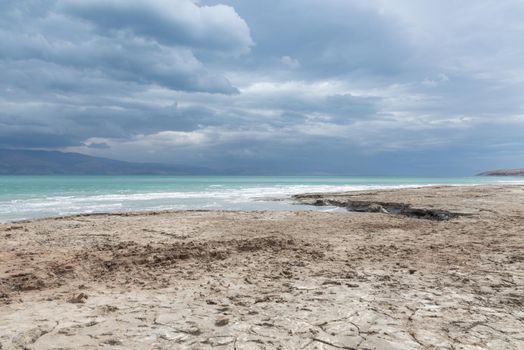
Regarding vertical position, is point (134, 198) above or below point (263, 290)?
above

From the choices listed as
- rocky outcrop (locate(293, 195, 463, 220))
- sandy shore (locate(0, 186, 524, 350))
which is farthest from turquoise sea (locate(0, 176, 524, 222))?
sandy shore (locate(0, 186, 524, 350))

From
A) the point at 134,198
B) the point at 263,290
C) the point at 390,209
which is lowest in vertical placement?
the point at 390,209

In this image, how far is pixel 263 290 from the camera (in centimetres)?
579

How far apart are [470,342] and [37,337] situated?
14.9ft

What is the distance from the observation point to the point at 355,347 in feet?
→ 12.7

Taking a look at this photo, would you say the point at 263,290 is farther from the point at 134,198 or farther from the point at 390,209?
the point at 134,198

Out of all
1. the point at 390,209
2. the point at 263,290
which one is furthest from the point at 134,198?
the point at 263,290

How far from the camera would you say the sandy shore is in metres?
4.10

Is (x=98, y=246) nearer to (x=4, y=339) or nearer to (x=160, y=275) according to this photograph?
(x=160, y=275)

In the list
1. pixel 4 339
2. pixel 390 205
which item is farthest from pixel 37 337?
pixel 390 205

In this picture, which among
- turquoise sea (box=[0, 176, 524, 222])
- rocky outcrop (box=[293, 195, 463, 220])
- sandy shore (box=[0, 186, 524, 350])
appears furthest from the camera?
turquoise sea (box=[0, 176, 524, 222])

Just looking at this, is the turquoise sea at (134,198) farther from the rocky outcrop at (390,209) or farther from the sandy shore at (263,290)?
the sandy shore at (263,290)

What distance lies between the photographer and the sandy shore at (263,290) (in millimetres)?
4098

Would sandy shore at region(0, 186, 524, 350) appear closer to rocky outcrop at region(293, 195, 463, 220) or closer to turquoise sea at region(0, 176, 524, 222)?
rocky outcrop at region(293, 195, 463, 220)
